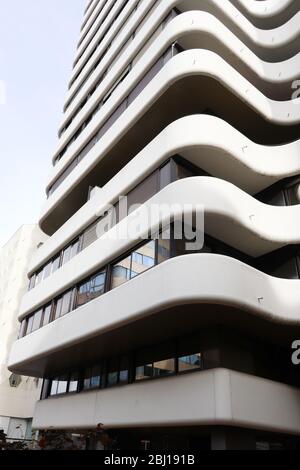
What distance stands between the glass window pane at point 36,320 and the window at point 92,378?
370 centimetres

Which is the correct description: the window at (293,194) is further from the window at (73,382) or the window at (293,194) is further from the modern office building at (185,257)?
the window at (73,382)

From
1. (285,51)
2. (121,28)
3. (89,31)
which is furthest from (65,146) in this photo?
(285,51)

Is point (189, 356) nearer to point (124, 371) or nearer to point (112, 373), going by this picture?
point (124, 371)

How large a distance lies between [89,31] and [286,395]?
88.0ft

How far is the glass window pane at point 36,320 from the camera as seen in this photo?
17909mm

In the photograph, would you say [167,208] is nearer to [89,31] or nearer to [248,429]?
[248,429]

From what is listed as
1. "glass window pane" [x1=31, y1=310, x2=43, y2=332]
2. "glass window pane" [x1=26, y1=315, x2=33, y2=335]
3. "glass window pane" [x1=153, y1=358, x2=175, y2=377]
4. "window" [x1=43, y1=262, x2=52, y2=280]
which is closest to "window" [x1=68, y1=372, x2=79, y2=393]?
"glass window pane" [x1=31, y1=310, x2=43, y2=332]

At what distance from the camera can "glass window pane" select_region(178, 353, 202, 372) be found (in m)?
10.4

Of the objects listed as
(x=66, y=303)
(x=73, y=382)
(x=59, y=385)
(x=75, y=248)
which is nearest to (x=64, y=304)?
(x=66, y=303)

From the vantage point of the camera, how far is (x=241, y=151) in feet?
40.1

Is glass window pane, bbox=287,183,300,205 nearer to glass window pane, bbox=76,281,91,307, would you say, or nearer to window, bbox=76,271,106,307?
window, bbox=76,271,106,307

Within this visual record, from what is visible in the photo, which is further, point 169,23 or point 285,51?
point 285,51

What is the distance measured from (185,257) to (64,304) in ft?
26.2

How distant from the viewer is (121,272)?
12.4 meters
